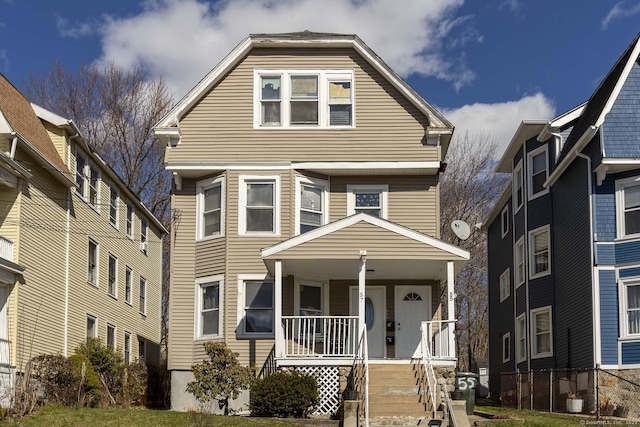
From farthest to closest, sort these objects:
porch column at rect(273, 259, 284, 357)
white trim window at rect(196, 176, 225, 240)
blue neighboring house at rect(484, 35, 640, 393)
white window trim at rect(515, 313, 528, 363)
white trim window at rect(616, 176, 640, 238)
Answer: white window trim at rect(515, 313, 528, 363) → white trim window at rect(196, 176, 225, 240) → white trim window at rect(616, 176, 640, 238) → blue neighboring house at rect(484, 35, 640, 393) → porch column at rect(273, 259, 284, 357)

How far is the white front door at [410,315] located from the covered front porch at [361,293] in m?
0.03

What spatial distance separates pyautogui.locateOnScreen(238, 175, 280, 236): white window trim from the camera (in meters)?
24.1

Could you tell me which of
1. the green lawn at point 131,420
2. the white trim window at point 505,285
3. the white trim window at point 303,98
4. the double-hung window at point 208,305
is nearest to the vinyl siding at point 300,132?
the white trim window at point 303,98

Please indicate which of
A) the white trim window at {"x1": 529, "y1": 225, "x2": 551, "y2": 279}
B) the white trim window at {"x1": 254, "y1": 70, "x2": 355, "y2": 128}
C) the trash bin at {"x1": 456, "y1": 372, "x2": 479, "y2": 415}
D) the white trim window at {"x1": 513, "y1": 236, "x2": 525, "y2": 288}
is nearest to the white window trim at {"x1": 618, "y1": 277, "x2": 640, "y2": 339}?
A: the white trim window at {"x1": 529, "y1": 225, "x2": 551, "y2": 279}

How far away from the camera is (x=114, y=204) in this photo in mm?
31219

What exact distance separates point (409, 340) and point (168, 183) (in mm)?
22575

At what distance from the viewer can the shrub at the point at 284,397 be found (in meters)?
19.4

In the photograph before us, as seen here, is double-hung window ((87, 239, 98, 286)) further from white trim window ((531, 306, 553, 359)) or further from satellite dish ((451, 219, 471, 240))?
white trim window ((531, 306, 553, 359))

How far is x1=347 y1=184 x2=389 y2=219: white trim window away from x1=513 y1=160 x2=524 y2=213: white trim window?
792 centimetres

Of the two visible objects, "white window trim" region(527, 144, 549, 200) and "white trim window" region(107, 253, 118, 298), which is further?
"white trim window" region(107, 253, 118, 298)

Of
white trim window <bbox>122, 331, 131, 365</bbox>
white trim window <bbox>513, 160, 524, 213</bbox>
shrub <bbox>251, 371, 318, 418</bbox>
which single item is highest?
white trim window <bbox>513, 160, 524, 213</bbox>

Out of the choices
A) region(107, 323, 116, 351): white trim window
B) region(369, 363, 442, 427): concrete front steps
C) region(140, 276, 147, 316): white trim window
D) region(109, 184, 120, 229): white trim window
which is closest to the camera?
region(369, 363, 442, 427): concrete front steps

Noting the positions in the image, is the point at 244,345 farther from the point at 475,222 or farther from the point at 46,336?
the point at 475,222

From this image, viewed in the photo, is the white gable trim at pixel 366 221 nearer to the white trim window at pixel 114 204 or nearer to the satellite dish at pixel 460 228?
the satellite dish at pixel 460 228
